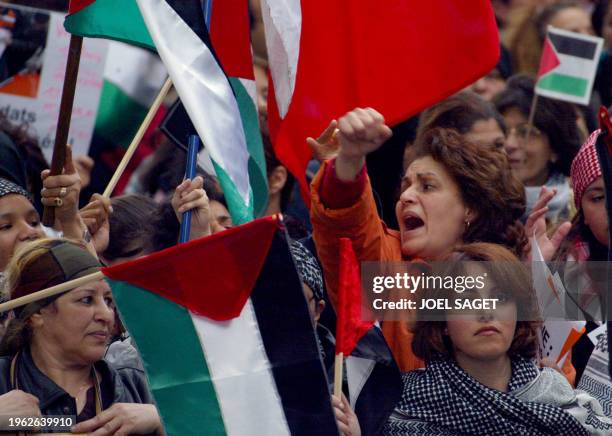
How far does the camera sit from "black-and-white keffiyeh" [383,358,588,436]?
170 inches

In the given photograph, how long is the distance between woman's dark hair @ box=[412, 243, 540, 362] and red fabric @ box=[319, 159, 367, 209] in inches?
15.6

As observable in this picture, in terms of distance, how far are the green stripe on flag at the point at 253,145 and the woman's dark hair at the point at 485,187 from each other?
59 centimetres

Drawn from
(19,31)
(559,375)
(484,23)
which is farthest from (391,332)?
(19,31)

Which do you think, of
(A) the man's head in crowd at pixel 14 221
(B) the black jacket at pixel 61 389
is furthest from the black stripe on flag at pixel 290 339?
(A) the man's head in crowd at pixel 14 221

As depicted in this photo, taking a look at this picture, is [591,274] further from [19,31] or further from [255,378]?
[19,31]

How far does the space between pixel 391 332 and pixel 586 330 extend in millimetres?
710

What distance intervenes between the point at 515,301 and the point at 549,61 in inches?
126

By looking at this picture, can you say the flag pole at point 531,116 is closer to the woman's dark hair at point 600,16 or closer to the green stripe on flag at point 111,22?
the woman's dark hair at point 600,16

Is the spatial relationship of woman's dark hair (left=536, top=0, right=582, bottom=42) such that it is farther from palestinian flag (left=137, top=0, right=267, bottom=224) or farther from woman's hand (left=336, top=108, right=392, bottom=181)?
woman's hand (left=336, top=108, right=392, bottom=181)

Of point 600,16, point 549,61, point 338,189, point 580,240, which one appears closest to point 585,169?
point 580,240

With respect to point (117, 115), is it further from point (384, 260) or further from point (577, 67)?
point (384, 260)

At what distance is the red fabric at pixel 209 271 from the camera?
4051 millimetres

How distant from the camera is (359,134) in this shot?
4125mm

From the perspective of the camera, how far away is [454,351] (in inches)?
178
